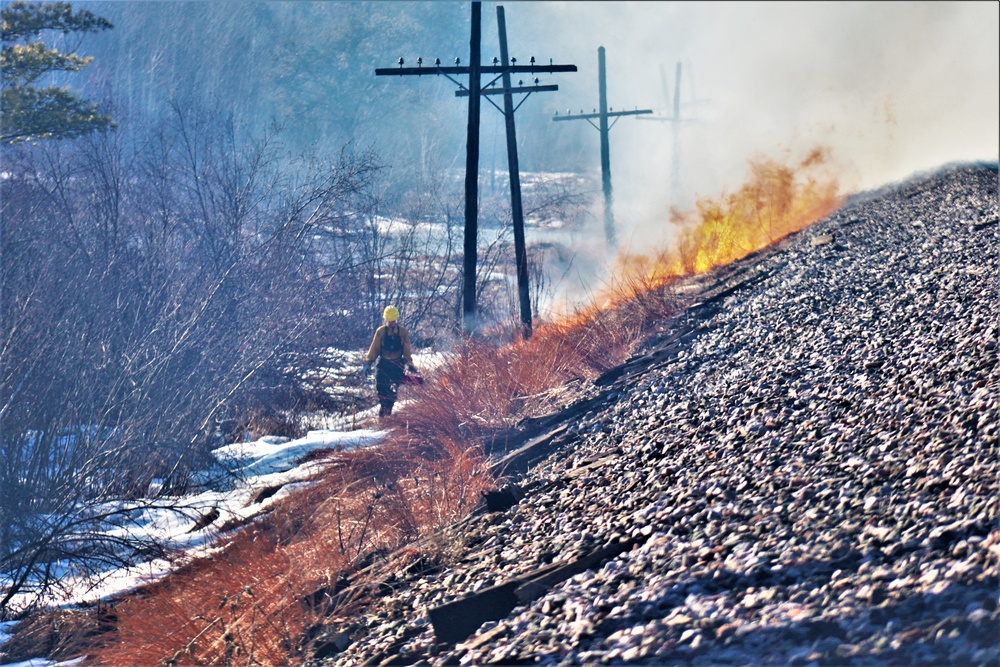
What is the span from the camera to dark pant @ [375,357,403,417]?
14914 mm

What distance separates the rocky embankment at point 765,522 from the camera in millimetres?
4102

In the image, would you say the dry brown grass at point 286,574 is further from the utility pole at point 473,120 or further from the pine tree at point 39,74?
the pine tree at point 39,74

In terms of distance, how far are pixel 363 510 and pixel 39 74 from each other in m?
17.7

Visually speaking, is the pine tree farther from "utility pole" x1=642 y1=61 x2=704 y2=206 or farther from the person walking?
"utility pole" x1=642 y1=61 x2=704 y2=206

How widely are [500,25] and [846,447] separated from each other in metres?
20.9

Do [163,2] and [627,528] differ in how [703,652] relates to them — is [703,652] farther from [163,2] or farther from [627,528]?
[163,2]

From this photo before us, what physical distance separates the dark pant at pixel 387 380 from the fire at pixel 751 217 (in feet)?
21.3

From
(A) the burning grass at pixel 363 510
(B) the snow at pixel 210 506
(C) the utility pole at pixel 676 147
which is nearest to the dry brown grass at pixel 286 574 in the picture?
(A) the burning grass at pixel 363 510

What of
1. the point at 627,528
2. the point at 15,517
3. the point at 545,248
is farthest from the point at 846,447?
the point at 545,248

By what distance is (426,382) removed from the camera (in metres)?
14.3

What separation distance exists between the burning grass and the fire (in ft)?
18.1

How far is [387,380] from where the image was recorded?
49.2ft

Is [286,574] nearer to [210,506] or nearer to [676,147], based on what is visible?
[210,506]

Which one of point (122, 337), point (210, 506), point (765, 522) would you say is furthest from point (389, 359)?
point (765, 522)
